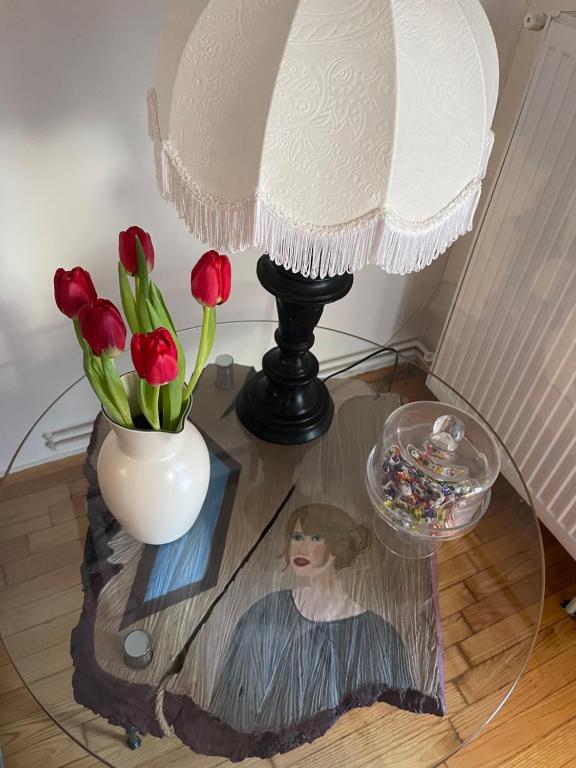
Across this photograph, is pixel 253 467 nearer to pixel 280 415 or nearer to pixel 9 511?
pixel 280 415

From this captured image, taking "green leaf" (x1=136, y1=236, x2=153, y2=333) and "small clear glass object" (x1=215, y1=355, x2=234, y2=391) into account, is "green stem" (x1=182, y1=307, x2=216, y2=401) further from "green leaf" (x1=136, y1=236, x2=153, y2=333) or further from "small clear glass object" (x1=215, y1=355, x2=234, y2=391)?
"small clear glass object" (x1=215, y1=355, x2=234, y2=391)

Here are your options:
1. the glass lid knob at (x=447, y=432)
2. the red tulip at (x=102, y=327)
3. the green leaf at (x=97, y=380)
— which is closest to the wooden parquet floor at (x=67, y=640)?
the glass lid knob at (x=447, y=432)

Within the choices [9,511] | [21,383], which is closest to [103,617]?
[9,511]

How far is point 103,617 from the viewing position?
0.81 meters

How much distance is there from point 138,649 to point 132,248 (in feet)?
1.61

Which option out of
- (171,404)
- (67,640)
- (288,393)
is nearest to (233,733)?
(67,640)

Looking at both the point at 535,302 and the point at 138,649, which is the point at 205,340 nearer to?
the point at 138,649

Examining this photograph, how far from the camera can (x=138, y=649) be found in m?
0.77

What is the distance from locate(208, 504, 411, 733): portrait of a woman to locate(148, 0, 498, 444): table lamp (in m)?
0.44

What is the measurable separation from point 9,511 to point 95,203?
0.51m

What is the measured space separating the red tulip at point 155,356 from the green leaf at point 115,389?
0.05 metres

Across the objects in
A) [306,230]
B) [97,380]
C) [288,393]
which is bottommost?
[288,393]

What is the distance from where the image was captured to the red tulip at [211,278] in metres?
0.71

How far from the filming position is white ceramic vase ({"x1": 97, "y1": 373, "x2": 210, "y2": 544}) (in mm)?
740
